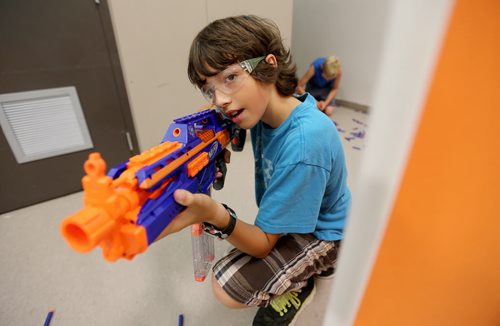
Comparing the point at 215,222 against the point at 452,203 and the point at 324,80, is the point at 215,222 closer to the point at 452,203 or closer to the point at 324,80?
A: the point at 452,203

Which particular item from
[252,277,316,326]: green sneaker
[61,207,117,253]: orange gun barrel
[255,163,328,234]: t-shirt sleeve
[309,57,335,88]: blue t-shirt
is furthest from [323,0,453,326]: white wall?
[309,57,335,88]: blue t-shirt

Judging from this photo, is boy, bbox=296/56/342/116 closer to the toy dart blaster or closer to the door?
the door

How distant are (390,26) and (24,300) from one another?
1.27m

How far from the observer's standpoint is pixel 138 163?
387 mm

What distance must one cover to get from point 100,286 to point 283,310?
68cm

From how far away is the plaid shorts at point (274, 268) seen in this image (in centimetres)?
68

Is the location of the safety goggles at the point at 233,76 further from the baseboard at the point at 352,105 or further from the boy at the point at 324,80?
the baseboard at the point at 352,105

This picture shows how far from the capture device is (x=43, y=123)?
1.25 metres

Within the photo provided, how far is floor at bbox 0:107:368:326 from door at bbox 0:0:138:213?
0.76 ft

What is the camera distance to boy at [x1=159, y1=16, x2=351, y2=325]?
1.89 feet

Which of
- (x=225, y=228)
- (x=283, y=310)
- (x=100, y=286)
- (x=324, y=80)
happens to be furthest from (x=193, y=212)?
(x=324, y=80)

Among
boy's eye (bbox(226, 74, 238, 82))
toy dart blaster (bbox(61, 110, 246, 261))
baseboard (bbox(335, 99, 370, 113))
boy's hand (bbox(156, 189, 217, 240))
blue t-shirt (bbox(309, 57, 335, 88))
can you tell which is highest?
boy's eye (bbox(226, 74, 238, 82))

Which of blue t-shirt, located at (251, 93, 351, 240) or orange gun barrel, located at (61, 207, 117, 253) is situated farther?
blue t-shirt, located at (251, 93, 351, 240)

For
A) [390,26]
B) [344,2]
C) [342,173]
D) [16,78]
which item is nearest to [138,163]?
[390,26]
